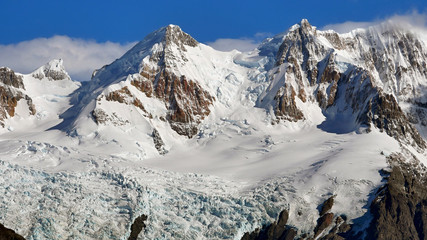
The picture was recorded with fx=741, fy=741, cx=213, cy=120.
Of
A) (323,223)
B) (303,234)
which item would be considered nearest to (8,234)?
(303,234)

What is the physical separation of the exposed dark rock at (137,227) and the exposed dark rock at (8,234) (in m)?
27.4

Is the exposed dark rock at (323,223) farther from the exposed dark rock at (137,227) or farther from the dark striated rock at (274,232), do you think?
the exposed dark rock at (137,227)

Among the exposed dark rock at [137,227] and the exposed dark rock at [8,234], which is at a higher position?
the exposed dark rock at [137,227]

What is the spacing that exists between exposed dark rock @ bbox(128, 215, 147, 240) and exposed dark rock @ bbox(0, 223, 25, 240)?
1080 inches

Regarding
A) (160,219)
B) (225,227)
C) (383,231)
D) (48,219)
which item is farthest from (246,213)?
(48,219)

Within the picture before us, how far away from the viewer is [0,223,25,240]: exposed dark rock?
171363 mm

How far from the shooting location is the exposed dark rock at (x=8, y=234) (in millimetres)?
171363

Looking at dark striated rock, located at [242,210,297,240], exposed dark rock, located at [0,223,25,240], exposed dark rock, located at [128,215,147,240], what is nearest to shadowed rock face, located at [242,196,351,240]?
dark striated rock, located at [242,210,297,240]

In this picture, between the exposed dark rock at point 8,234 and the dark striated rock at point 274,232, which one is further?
the dark striated rock at point 274,232

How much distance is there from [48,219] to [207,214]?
42.0 meters

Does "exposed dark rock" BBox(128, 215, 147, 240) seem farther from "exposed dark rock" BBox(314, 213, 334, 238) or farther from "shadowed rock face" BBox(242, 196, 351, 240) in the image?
"exposed dark rock" BBox(314, 213, 334, 238)

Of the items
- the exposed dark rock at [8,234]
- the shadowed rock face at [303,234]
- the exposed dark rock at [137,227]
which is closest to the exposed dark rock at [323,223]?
the shadowed rock face at [303,234]

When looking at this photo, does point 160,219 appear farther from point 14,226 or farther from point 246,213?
point 14,226

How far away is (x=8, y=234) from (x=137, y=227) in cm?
3304
